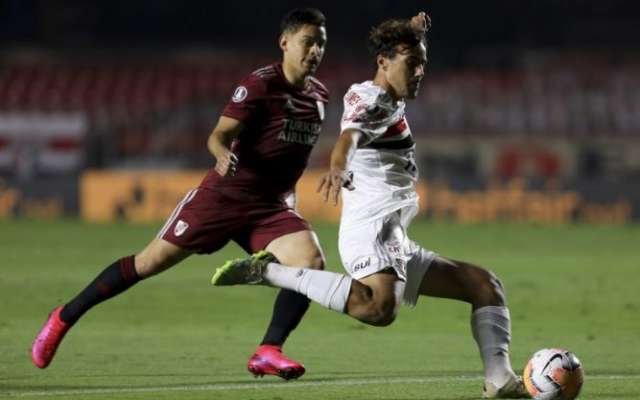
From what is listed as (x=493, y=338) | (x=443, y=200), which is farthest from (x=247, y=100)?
(x=443, y=200)

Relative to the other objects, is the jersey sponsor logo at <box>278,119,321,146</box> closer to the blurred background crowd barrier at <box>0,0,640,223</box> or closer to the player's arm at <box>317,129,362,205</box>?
the player's arm at <box>317,129,362,205</box>

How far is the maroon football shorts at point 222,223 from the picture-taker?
7.71 meters

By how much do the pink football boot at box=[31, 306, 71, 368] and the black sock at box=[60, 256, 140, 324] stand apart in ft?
0.16

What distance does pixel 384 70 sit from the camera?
22.7ft

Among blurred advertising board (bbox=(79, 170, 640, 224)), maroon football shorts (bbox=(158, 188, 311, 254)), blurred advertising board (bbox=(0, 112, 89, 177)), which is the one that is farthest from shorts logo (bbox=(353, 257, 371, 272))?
blurred advertising board (bbox=(0, 112, 89, 177))

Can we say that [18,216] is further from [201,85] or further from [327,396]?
[327,396]

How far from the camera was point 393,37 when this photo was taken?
6.91m

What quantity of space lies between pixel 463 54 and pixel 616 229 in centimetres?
969

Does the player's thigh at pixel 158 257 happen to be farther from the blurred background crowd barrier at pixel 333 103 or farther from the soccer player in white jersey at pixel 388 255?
the blurred background crowd barrier at pixel 333 103

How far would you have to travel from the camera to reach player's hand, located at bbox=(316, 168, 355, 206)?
19.8 feet

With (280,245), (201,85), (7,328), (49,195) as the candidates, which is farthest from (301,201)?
(280,245)

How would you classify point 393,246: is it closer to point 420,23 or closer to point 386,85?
point 386,85

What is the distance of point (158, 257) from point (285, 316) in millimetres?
797

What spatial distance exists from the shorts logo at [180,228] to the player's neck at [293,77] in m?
1.00
